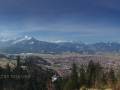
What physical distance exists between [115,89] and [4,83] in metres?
60.2

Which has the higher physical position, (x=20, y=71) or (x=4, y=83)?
(x=20, y=71)

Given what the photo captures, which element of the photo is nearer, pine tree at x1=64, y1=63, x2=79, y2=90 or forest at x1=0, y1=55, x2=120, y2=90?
pine tree at x1=64, y1=63, x2=79, y2=90

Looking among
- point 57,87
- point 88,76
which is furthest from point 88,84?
point 57,87

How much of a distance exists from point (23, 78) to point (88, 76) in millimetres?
29923

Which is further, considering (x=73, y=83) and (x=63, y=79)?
(x=63, y=79)

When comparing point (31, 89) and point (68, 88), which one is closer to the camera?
point (68, 88)

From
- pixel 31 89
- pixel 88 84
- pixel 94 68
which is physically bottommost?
pixel 31 89

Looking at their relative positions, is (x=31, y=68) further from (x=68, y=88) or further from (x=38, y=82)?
(x=68, y=88)

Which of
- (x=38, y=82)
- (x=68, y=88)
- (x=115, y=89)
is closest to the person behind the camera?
(x=115, y=89)

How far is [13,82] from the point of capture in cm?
8406

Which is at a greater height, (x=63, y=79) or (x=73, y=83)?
(x=73, y=83)

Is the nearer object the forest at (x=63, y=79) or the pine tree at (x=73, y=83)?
the pine tree at (x=73, y=83)

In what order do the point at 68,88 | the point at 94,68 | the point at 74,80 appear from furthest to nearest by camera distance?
the point at 94,68 < the point at 74,80 < the point at 68,88

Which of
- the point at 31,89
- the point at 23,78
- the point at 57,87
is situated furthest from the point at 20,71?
the point at 57,87
